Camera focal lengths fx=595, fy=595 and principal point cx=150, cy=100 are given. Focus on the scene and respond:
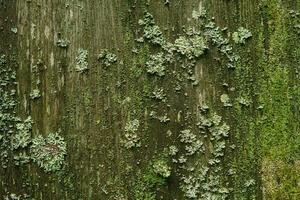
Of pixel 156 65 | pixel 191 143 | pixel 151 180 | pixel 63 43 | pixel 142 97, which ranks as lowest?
pixel 151 180

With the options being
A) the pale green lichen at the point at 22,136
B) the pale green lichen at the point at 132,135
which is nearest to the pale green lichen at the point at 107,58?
the pale green lichen at the point at 132,135

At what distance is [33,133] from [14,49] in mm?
312

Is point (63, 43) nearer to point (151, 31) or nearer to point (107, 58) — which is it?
point (107, 58)

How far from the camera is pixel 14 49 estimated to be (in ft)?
7.08

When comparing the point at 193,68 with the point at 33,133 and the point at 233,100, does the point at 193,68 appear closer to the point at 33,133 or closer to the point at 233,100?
the point at 233,100

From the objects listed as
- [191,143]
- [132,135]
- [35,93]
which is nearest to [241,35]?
[191,143]

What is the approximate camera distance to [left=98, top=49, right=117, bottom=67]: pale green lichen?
2.14 m

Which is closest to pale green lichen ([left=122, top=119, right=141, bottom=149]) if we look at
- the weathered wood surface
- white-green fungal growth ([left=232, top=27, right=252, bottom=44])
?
the weathered wood surface

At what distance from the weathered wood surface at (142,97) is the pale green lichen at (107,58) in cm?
2

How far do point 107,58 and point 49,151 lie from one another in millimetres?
395

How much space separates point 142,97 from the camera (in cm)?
213

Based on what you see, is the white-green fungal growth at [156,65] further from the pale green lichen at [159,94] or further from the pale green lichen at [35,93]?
the pale green lichen at [35,93]

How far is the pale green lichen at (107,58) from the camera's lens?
84.4 inches

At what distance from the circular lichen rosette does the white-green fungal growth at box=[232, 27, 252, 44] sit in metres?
0.72
